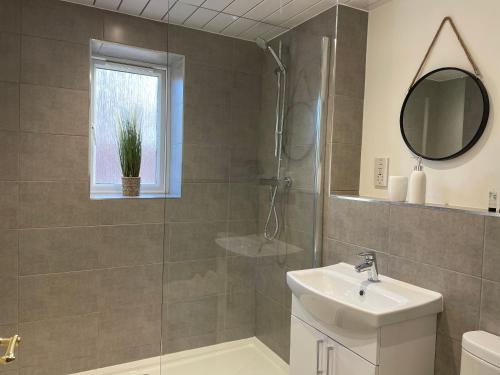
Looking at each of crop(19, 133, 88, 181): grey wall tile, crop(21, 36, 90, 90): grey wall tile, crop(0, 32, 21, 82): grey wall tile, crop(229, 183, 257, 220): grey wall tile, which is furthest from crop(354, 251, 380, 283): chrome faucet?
crop(0, 32, 21, 82): grey wall tile

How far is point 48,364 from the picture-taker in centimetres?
235

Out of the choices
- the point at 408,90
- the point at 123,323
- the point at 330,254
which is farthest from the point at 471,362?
the point at 123,323

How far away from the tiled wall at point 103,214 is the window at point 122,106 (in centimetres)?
25

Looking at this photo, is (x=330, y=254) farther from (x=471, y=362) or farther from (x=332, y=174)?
(x=471, y=362)

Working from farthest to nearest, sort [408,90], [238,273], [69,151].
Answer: [69,151] → [238,273] → [408,90]

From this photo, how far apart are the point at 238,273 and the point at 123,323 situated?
999 mm

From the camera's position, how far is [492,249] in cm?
143

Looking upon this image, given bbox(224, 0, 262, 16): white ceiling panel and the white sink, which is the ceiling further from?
the white sink

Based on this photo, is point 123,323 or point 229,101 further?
point 123,323

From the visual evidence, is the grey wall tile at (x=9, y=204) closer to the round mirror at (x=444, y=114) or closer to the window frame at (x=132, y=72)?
the window frame at (x=132, y=72)

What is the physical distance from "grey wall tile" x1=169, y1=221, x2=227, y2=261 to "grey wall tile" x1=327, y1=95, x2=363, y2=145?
890 millimetres

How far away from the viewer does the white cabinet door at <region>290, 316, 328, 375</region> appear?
174 centimetres

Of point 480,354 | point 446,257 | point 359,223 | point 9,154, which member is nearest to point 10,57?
point 9,154

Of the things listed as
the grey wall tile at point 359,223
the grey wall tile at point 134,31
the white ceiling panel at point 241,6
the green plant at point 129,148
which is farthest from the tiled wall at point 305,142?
the green plant at point 129,148
